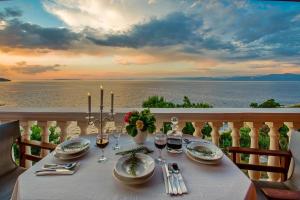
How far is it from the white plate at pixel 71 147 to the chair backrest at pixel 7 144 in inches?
22.3

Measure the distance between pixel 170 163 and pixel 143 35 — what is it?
2609 millimetres

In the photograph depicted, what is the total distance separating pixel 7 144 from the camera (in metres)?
1.31

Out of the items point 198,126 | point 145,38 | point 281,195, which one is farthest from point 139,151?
point 145,38

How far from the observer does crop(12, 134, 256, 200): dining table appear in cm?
65

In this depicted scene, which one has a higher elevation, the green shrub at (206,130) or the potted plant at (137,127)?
the potted plant at (137,127)

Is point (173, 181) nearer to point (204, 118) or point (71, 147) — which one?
point (71, 147)

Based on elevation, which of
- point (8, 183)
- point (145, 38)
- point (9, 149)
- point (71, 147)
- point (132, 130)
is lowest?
point (8, 183)

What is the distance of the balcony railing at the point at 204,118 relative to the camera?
5.35ft

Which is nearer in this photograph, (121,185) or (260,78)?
(121,185)

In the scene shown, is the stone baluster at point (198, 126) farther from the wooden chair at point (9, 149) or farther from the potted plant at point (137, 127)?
the wooden chair at point (9, 149)

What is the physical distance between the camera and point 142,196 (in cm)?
65

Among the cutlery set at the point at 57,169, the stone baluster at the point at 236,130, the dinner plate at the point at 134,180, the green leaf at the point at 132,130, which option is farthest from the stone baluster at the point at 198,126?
the cutlery set at the point at 57,169

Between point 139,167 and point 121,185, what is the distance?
15 cm

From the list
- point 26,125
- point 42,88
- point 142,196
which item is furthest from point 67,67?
point 142,196
